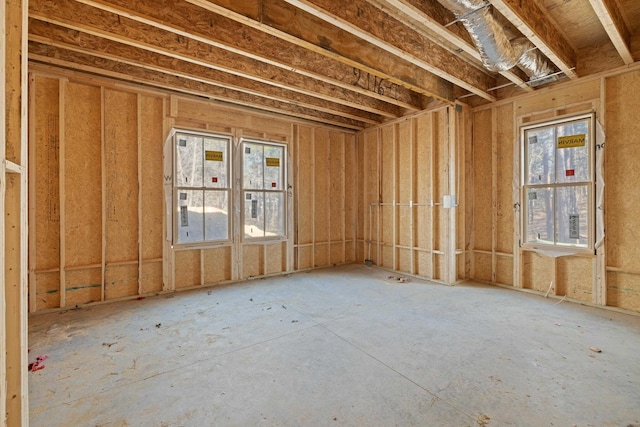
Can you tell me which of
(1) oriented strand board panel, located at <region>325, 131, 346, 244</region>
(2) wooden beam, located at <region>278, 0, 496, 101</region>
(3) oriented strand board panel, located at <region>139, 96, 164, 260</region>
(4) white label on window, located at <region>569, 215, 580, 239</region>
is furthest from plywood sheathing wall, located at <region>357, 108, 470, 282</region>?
(3) oriented strand board panel, located at <region>139, 96, 164, 260</region>

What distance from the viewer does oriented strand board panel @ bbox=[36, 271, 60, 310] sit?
359 cm

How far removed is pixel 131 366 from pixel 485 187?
5487mm

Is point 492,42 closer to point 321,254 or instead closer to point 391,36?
point 391,36

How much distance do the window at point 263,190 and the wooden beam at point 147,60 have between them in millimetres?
1106

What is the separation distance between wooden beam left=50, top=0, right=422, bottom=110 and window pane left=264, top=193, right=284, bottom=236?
2.52 meters

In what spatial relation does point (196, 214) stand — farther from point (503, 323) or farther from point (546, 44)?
point (546, 44)

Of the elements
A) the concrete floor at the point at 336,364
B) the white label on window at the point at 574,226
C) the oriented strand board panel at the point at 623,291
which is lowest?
the concrete floor at the point at 336,364

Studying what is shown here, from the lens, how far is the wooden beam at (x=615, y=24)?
2535 mm

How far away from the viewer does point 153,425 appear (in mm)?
1743

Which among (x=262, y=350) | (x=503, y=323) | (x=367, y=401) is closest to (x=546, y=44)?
(x=503, y=323)

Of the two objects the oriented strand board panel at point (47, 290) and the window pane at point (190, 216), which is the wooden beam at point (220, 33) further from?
the oriented strand board panel at point (47, 290)

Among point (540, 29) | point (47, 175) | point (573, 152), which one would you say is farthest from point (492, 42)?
point (47, 175)

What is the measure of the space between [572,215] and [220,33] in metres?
5.16

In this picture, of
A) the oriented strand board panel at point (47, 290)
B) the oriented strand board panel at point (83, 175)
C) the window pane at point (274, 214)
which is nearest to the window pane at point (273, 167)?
the window pane at point (274, 214)
